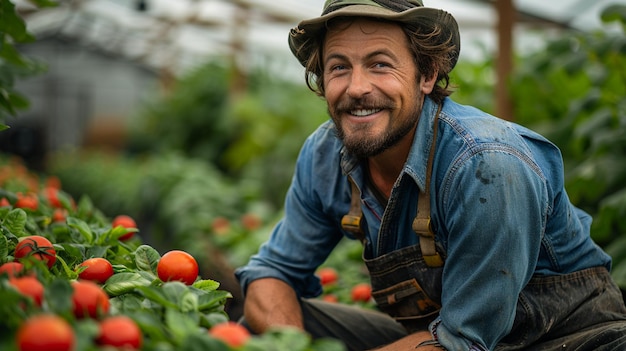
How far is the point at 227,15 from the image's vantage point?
1578 cm

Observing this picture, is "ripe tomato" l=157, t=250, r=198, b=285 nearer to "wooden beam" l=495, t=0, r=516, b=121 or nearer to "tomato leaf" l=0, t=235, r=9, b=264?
"tomato leaf" l=0, t=235, r=9, b=264

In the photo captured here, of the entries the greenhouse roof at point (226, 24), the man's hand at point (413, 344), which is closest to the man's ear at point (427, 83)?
the man's hand at point (413, 344)

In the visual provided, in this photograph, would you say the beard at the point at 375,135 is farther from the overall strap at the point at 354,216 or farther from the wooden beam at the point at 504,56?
the wooden beam at the point at 504,56

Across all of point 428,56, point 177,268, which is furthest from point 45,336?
point 428,56

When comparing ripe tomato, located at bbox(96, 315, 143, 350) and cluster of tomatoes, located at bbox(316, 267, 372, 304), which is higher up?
ripe tomato, located at bbox(96, 315, 143, 350)

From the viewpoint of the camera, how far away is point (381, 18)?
7.43 feet

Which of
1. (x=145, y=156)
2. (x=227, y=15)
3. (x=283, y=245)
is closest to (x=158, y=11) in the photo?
(x=227, y=15)

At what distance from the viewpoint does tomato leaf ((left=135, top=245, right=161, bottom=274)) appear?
1.89 m

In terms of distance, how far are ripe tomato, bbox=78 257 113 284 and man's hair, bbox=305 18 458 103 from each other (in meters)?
1.13

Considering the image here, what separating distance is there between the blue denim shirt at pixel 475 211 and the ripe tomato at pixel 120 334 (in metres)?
1.11

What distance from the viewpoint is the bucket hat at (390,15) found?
2.21 meters

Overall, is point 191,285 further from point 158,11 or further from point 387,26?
point 158,11

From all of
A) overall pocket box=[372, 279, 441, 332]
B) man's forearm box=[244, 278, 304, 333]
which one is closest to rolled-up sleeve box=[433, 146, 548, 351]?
overall pocket box=[372, 279, 441, 332]

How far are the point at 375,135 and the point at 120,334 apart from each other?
1.30 m
